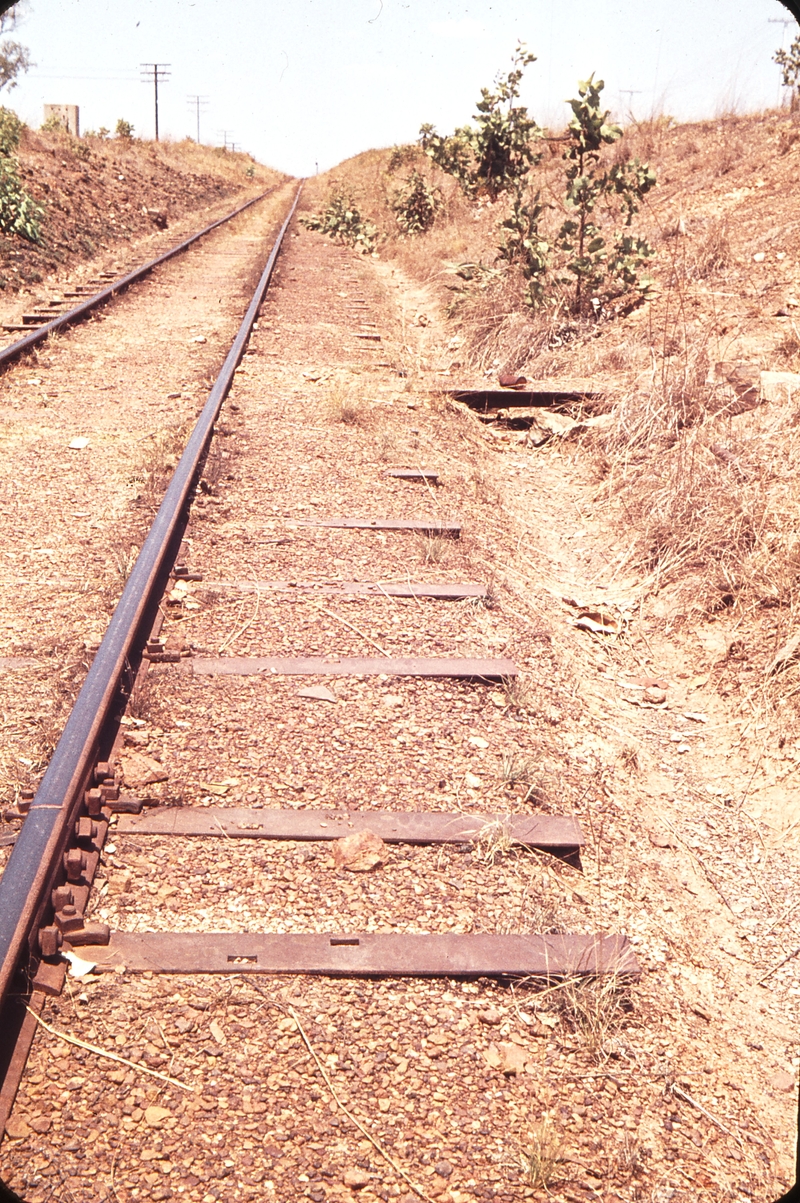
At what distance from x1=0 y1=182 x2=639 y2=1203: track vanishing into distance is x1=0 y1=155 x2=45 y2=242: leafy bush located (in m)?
10.3

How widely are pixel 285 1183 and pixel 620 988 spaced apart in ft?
2.68

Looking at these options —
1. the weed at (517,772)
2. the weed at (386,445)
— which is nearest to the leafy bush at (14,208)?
the weed at (386,445)

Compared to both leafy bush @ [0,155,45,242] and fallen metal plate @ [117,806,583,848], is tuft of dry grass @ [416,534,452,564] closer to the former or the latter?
Answer: fallen metal plate @ [117,806,583,848]

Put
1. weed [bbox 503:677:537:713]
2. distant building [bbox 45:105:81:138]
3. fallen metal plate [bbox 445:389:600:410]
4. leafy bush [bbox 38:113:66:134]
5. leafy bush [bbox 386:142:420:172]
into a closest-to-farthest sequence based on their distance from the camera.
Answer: weed [bbox 503:677:537:713], fallen metal plate [bbox 445:389:600:410], leafy bush [bbox 38:113:66:134], leafy bush [bbox 386:142:420:172], distant building [bbox 45:105:81:138]

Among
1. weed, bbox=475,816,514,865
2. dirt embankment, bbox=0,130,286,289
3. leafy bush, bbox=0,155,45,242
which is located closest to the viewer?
weed, bbox=475,816,514,865

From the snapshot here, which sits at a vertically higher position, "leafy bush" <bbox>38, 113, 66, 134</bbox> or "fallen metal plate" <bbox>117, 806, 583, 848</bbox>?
"leafy bush" <bbox>38, 113, 66, 134</bbox>

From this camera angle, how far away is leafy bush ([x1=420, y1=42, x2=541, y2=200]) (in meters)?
11.4

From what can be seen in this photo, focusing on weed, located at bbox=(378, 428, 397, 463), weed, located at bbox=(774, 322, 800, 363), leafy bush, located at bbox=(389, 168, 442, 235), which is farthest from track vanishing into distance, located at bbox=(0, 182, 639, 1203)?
leafy bush, located at bbox=(389, 168, 442, 235)

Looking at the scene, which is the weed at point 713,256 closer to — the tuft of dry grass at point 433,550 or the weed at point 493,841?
the tuft of dry grass at point 433,550

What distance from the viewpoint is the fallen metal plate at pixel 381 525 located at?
441 cm

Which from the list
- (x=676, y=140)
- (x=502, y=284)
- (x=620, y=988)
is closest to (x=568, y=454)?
(x=502, y=284)

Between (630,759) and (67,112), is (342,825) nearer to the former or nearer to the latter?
(630,759)

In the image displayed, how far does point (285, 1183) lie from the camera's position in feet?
5.22

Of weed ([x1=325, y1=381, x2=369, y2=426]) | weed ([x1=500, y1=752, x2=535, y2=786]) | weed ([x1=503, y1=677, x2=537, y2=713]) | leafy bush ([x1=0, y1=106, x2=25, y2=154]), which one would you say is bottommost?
weed ([x1=500, y1=752, x2=535, y2=786])
